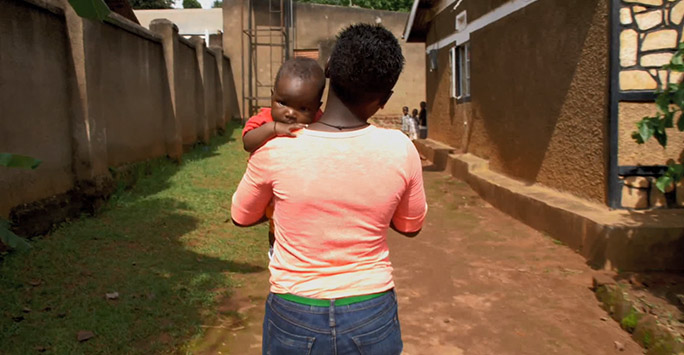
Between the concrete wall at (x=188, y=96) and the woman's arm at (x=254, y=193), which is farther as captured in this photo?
the concrete wall at (x=188, y=96)

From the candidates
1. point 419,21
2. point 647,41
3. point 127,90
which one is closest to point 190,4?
point 419,21

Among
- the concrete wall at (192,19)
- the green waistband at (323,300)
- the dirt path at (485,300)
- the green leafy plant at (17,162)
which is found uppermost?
the concrete wall at (192,19)

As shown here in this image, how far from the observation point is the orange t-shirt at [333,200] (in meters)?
1.55

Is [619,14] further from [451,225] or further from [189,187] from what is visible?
[189,187]

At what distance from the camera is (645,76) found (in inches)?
196

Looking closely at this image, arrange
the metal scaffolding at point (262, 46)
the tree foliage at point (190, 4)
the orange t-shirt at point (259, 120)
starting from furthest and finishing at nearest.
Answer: the tree foliage at point (190, 4)
the metal scaffolding at point (262, 46)
the orange t-shirt at point (259, 120)

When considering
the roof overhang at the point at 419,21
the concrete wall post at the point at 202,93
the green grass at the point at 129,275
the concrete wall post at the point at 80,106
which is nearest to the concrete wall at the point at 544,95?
the roof overhang at the point at 419,21

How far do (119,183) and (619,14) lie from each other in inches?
236

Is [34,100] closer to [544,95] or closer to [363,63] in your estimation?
[363,63]

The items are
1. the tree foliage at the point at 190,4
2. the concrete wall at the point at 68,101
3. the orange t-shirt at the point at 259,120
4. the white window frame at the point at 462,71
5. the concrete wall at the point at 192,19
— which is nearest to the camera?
the orange t-shirt at the point at 259,120

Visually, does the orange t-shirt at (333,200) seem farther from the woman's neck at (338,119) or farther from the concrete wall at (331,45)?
the concrete wall at (331,45)

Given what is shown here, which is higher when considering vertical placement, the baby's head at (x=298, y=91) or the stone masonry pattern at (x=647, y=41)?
the stone masonry pattern at (x=647, y=41)

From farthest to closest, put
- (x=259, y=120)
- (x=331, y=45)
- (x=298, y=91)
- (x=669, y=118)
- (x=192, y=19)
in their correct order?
(x=192, y=19)
(x=331, y=45)
(x=669, y=118)
(x=259, y=120)
(x=298, y=91)

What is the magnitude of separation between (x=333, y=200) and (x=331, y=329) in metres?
0.36
